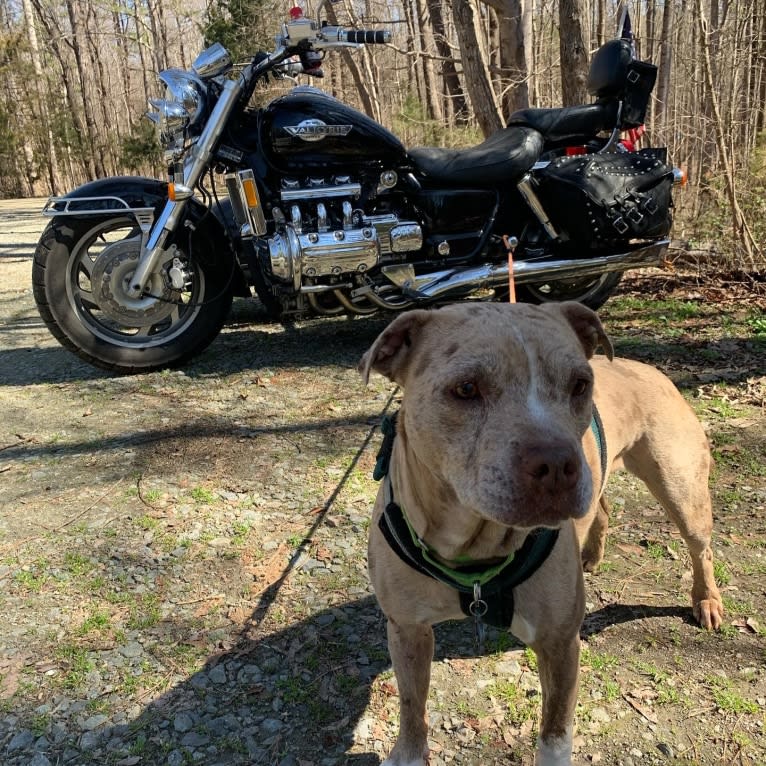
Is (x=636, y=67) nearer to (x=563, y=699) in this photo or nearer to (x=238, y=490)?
(x=238, y=490)

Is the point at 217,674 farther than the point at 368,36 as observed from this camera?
No

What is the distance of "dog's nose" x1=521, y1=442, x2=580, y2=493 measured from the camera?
1459 millimetres

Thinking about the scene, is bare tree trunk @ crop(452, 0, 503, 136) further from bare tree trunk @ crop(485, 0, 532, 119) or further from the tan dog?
the tan dog

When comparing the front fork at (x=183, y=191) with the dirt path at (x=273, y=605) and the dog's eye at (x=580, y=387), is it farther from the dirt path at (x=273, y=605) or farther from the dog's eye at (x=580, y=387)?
the dog's eye at (x=580, y=387)

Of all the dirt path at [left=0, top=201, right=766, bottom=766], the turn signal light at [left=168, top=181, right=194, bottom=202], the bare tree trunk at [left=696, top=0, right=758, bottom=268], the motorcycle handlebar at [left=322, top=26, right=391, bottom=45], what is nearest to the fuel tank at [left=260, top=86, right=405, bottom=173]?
the motorcycle handlebar at [left=322, top=26, right=391, bottom=45]

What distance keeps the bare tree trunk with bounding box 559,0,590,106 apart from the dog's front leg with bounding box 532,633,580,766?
21.7 feet

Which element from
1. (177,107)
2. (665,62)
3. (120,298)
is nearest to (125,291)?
(120,298)

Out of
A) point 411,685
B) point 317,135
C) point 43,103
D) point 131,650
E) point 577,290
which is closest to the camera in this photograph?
point 411,685

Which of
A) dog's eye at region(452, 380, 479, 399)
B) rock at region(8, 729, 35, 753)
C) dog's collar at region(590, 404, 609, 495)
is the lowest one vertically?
rock at region(8, 729, 35, 753)

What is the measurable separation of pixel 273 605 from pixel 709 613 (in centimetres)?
165

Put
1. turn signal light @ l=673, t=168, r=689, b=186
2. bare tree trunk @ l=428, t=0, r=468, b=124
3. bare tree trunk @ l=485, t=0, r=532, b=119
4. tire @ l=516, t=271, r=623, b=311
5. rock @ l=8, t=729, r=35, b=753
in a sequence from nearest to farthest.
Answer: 1. rock @ l=8, t=729, r=35, b=753
2. turn signal light @ l=673, t=168, r=689, b=186
3. tire @ l=516, t=271, r=623, b=311
4. bare tree trunk @ l=485, t=0, r=532, b=119
5. bare tree trunk @ l=428, t=0, r=468, b=124

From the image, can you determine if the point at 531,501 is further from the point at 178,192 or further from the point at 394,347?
the point at 178,192

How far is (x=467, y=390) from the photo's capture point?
1.66m

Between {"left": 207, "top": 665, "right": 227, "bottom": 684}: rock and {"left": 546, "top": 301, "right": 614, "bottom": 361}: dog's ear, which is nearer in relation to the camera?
{"left": 546, "top": 301, "right": 614, "bottom": 361}: dog's ear
